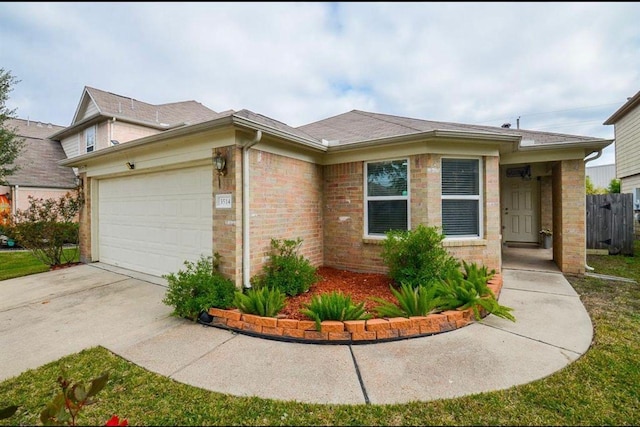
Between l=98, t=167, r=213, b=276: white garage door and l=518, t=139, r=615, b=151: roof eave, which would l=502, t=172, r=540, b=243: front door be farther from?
l=98, t=167, r=213, b=276: white garage door

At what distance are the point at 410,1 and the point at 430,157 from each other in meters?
3.88

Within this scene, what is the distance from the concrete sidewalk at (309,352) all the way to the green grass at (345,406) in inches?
4.4

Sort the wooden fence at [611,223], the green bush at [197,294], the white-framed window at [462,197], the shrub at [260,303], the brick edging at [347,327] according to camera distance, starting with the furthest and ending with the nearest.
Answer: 1. the wooden fence at [611,223]
2. the white-framed window at [462,197]
3. the green bush at [197,294]
4. the shrub at [260,303]
5. the brick edging at [347,327]

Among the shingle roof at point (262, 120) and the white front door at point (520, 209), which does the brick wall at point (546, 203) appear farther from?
the shingle roof at point (262, 120)

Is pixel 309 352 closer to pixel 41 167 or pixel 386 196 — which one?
pixel 386 196

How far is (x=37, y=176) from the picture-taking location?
14227 mm

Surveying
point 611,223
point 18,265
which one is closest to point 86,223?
point 18,265

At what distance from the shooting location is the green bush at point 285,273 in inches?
187

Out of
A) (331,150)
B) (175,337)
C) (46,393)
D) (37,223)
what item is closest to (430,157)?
(331,150)

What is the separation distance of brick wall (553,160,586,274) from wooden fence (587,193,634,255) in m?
3.87

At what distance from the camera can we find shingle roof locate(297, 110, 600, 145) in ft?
20.6

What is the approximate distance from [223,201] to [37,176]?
15564 millimetres

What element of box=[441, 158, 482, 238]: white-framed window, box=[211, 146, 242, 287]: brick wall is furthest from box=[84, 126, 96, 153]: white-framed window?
box=[441, 158, 482, 238]: white-framed window

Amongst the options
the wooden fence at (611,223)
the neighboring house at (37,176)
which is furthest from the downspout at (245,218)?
the neighboring house at (37,176)
